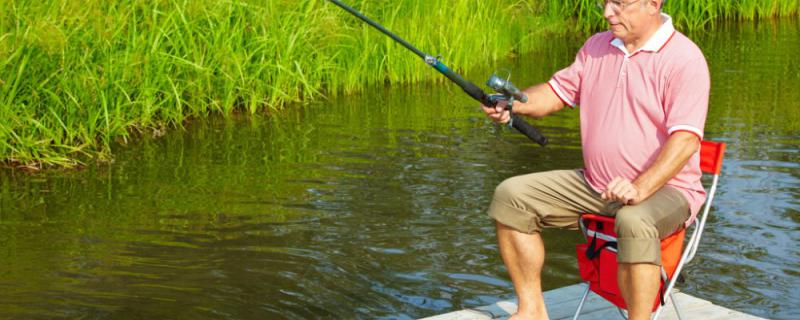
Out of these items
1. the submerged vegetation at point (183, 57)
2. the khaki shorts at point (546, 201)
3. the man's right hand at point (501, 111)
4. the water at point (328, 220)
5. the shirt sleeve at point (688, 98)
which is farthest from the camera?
the submerged vegetation at point (183, 57)

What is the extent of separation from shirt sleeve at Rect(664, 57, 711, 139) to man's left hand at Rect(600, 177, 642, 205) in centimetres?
21

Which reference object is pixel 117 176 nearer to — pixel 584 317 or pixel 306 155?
pixel 306 155

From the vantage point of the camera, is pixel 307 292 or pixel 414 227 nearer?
pixel 307 292

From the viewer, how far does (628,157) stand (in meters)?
4.04

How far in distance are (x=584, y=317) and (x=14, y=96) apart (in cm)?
405

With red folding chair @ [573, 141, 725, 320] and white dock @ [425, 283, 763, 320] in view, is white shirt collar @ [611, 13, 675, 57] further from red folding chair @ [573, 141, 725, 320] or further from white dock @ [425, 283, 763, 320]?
white dock @ [425, 283, 763, 320]

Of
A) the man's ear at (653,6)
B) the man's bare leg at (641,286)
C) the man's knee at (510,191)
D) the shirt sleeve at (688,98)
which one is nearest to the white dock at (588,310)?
the man's knee at (510,191)

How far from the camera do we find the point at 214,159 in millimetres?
7930

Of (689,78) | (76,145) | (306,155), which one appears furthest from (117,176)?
(689,78)

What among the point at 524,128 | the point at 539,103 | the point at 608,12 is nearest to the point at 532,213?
the point at 524,128

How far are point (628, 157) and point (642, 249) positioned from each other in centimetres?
38

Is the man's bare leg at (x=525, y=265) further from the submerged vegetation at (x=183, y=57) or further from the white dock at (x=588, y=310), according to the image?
the submerged vegetation at (x=183, y=57)

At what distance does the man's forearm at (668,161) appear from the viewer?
387 centimetres

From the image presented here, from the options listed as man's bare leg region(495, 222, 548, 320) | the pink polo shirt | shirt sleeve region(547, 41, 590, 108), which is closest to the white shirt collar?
the pink polo shirt
